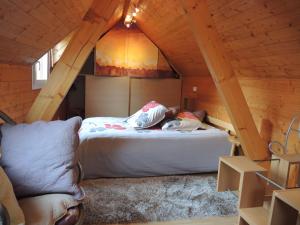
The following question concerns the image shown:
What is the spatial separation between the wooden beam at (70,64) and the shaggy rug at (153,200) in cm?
94

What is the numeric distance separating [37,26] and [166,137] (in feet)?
Result: 5.91

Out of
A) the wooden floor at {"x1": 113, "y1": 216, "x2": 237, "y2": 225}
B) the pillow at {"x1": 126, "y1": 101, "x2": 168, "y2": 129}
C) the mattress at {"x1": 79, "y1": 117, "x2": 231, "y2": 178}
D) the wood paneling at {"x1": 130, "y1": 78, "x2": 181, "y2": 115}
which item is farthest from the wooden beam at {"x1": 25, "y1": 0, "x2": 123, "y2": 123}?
the wood paneling at {"x1": 130, "y1": 78, "x2": 181, "y2": 115}

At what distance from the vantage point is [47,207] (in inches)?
56.4

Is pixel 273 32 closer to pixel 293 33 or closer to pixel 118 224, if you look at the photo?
pixel 293 33

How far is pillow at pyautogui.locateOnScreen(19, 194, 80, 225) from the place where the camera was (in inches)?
53.2

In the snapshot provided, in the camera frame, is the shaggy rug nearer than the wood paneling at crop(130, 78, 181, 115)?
Yes

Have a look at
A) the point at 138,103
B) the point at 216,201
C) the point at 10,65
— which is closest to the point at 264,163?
the point at 216,201

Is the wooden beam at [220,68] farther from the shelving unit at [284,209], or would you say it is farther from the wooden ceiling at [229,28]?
the shelving unit at [284,209]

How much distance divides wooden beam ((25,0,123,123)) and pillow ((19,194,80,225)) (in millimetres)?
923

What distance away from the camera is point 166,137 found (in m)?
3.06

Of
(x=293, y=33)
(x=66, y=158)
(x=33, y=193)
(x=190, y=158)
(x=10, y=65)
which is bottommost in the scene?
(x=190, y=158)

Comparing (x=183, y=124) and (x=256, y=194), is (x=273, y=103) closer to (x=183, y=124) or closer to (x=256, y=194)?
(x=183, y=124)

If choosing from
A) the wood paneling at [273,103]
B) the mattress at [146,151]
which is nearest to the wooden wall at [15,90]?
the mattress at [146,151]

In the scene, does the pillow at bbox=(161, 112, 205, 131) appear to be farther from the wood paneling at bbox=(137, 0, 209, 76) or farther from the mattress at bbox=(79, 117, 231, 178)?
the wood paneling at bbox=(137, 0, 209, 76)
